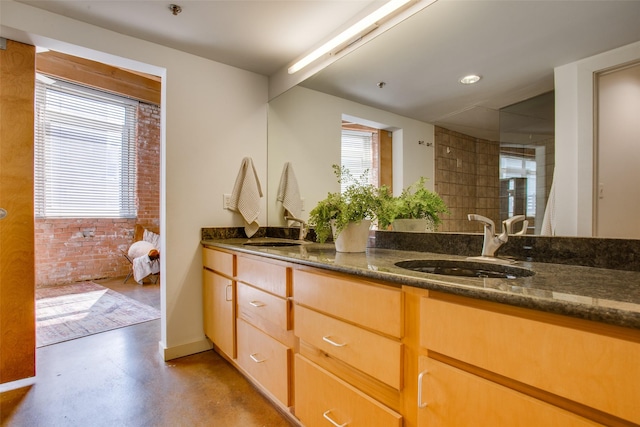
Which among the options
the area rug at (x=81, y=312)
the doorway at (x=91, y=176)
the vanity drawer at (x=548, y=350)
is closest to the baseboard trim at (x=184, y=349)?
the area rug at (x=81, y=312)

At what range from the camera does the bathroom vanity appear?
1.88 ft

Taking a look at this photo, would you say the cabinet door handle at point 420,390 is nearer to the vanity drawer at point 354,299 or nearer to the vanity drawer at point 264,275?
the vanity drawer at point 354,299

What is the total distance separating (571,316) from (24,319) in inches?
101

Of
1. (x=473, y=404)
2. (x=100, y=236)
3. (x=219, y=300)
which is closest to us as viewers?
(x=473, y=404)

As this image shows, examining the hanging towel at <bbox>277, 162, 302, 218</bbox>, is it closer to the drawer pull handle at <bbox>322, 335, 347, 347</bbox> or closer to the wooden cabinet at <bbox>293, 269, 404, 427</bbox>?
the wooden cabinet at <bbox>293, 269, 404, 427</bbox>

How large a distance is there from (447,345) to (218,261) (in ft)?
5.21

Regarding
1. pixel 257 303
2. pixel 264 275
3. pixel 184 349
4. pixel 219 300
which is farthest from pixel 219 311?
pixel 264 275

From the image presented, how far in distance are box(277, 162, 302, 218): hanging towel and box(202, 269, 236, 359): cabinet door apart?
73cm

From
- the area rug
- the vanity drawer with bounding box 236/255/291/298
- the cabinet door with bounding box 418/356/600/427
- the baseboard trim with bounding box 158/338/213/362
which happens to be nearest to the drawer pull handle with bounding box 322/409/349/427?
the cabinet door with bounding box 418/356/600/427

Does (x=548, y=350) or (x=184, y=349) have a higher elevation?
(x=548, y=350)

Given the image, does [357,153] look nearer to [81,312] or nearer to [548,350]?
[548,350]

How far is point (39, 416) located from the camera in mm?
1551

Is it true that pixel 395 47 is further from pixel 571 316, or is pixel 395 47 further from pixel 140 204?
pixel 140 204

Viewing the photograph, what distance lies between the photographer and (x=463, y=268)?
122 centimetres
